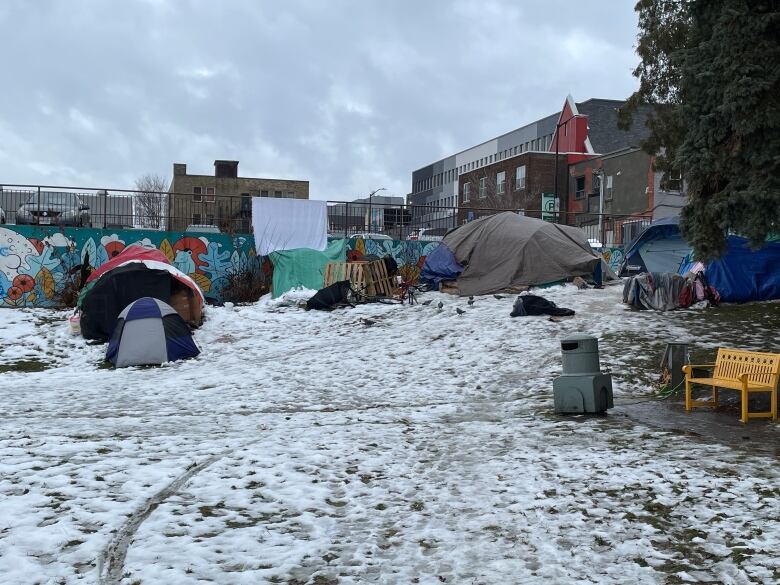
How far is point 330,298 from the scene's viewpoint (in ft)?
70.9

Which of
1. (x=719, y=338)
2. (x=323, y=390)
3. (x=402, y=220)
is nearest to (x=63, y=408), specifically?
(x=323, y=390)

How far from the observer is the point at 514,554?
5043 millimetres

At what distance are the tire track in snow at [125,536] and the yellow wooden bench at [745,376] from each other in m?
6.63

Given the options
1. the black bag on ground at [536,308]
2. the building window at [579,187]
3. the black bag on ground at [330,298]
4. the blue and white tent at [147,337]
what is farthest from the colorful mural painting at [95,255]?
the building window at [579,187]

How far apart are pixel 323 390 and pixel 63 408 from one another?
164 inches

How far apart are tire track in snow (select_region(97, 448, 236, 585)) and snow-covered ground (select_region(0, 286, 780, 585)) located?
0.07 ft

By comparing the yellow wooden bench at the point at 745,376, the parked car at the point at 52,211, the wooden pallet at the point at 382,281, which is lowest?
the yellow wooden bench at the point at 745,376

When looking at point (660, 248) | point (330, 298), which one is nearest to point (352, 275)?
point (330, 298)

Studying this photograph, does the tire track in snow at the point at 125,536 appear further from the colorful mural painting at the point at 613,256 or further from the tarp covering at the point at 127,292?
the colorful mural painting at the point at 613,256

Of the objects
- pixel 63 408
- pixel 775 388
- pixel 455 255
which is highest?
pixel 455 255

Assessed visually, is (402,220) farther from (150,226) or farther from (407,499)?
(407,499)

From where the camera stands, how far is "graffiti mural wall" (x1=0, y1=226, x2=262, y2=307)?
23469 millimetres

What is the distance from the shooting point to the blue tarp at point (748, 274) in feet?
62.1

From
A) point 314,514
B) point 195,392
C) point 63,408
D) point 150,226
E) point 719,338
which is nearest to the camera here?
point 314,514
